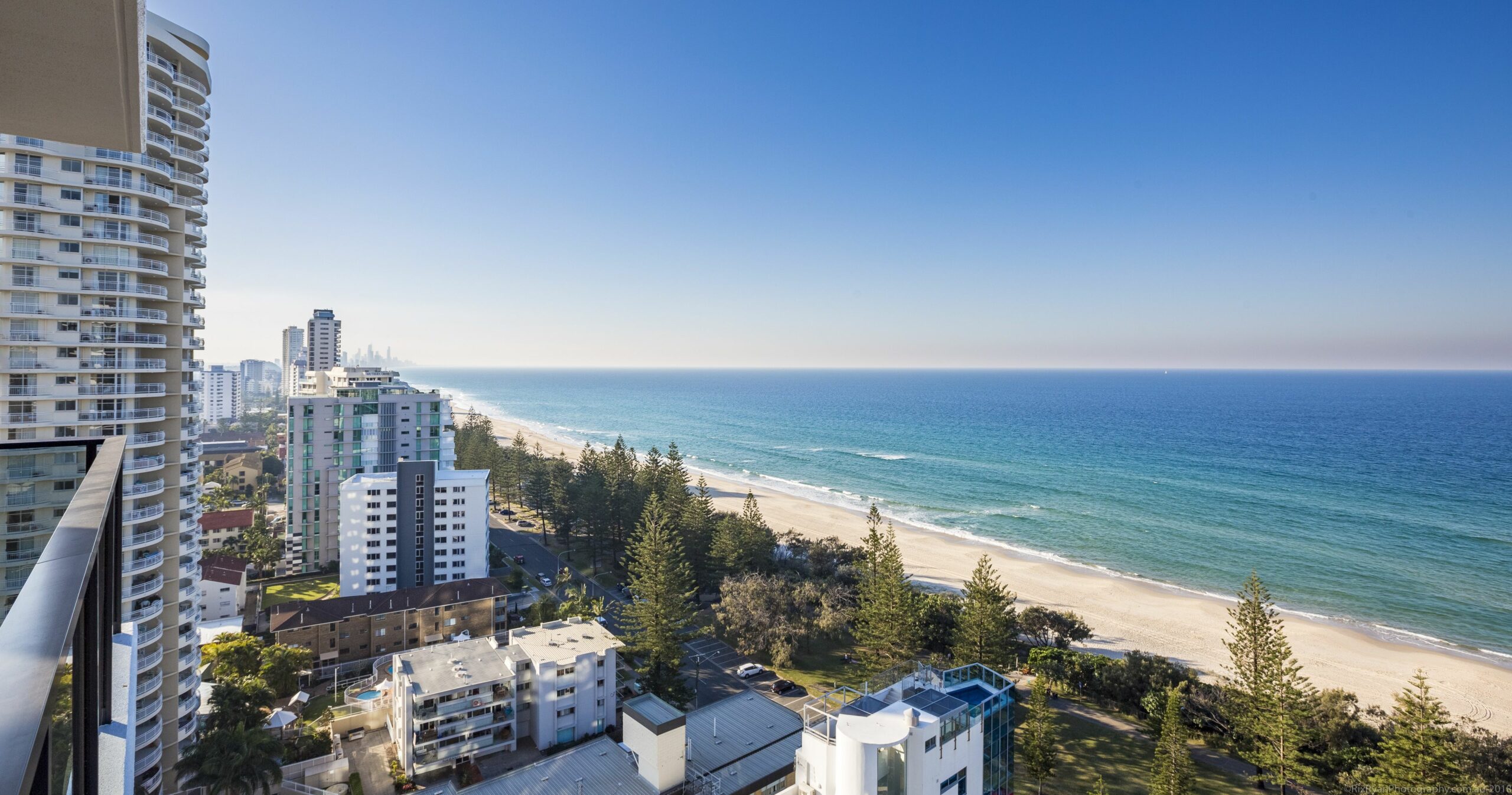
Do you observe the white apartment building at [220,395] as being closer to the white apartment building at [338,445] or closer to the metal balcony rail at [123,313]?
the white apartment building at [338,445]

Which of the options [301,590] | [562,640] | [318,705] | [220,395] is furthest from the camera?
[220,395]

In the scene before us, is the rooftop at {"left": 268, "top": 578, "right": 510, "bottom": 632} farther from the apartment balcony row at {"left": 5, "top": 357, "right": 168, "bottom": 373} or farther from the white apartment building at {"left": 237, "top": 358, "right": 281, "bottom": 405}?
the white apartment building at {"left": 237, "top": 358, "right": 281, "bottom": 405}

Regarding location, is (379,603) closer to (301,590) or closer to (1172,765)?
(301,590)

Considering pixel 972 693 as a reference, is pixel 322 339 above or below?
above

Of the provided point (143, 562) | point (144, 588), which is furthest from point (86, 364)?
point (144, 588)

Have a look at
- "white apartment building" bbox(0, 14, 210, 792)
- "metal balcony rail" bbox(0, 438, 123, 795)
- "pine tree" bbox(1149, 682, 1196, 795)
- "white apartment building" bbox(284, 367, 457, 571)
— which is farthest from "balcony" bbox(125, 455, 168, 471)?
"pine tree" bbox(1149, 682, 1196, 795)

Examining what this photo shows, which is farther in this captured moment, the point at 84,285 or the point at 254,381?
→ the point at 254,381

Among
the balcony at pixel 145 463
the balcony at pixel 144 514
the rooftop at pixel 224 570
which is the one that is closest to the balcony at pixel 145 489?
the balcony at pixel 144 514
